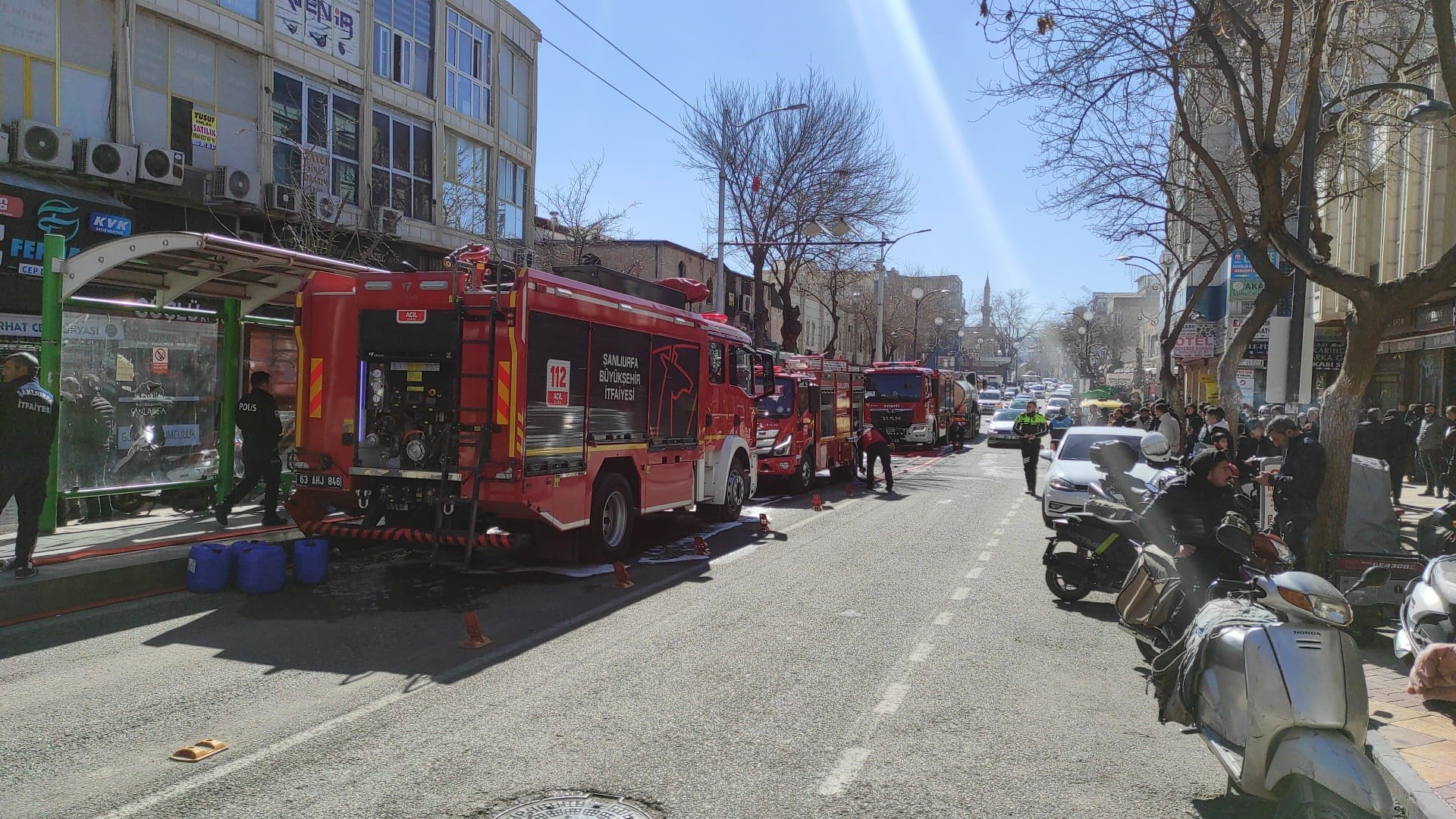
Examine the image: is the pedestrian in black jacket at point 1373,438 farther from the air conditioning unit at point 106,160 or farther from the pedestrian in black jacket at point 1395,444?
the air conditioning unit at point 106,160

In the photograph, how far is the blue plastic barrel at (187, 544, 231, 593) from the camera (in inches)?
335

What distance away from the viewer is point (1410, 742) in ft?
17.4

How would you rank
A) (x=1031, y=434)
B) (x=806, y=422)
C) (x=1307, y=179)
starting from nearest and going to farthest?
(x=1307, y=179) < (x=1031, y=434) < (x=806, y=422)

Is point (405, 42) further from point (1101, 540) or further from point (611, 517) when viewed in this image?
point (1101, 540)

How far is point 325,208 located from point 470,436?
1194 cm

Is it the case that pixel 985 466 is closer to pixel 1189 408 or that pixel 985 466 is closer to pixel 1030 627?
pixel 1189 408

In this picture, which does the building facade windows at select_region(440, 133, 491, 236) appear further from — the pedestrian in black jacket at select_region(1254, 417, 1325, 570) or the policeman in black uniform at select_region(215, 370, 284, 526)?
the pedestrian in black jacket at select_region(1254, 417, 1325, 570)

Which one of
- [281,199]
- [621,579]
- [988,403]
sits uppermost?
[281,199]

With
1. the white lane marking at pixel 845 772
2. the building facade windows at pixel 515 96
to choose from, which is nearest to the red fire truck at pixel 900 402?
the building facade windows at pixel 515 96

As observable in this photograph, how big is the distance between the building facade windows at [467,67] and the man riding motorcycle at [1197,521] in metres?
22.7

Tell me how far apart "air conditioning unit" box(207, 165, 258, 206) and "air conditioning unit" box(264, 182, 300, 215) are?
527 mm

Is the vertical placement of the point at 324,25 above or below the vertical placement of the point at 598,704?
above

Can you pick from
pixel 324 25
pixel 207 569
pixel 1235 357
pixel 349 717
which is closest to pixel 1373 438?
pixel 1235 357

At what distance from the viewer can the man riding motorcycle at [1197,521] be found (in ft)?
19.8
